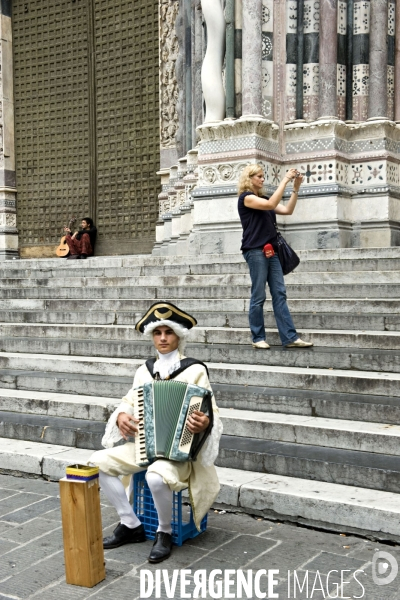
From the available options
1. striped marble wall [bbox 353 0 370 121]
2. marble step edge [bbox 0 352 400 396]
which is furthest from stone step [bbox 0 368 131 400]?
striped marble wall [bbox 353 0 370 121]

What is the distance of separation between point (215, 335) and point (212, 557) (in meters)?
3.52

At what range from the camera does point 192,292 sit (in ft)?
28.2

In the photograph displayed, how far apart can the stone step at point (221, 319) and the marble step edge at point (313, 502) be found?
238cm

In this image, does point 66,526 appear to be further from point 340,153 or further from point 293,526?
point 340,153

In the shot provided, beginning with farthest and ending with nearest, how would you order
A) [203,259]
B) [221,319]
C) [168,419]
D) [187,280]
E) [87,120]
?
1. [87,120]
2. [203,259]
3. [187,280]
4. [221,319]
5. [168,419]

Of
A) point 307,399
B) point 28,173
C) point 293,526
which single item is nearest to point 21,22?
point 28,173

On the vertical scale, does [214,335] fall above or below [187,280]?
below

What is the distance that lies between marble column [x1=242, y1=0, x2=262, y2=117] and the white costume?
7307 millimetres

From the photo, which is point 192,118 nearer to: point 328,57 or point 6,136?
point 328,57

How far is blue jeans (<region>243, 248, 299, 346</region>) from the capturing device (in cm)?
672

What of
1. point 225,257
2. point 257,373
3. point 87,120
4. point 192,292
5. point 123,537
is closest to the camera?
point 123,537

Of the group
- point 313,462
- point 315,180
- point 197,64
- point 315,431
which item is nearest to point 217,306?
point 315,431

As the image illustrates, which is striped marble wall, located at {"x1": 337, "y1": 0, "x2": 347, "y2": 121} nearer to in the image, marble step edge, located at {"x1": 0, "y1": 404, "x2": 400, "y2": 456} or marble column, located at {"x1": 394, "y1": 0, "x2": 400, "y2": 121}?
marble column, located at {"x1": 394, "y1": 0, "x2": 400, "y2": 121}

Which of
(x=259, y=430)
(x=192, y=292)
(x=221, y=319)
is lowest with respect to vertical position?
(x=259, y=430)
